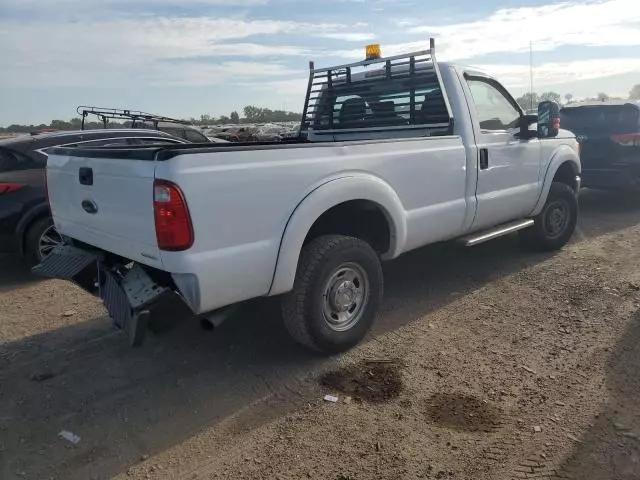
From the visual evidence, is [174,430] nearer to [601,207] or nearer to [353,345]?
[353,345]

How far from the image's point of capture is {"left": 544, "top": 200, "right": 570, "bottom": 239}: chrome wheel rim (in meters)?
6.19

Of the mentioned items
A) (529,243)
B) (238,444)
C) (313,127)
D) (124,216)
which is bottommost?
(238,444)

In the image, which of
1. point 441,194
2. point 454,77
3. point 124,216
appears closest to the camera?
point 124,216

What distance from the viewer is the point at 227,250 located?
3.09 m

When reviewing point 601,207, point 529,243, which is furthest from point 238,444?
point 601,207

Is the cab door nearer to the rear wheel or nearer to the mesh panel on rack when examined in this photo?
the mesh panel on rack

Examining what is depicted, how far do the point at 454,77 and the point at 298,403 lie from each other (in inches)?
126

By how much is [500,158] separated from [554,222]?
5.23 ft

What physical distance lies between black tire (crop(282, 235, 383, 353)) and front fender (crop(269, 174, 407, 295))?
0.16m

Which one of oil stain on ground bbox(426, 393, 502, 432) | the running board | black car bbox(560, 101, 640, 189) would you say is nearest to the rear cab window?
the running board

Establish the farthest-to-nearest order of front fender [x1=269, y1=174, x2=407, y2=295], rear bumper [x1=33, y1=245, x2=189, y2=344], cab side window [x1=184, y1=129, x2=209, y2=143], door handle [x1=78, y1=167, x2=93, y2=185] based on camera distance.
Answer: cab side window [x1=184, y1=129, x2=209, y2=143]
door handle [x1=78, y1=167, x2=93, y2=185]
front fender [x1=269, y1=174, x2=407, y2=295]
rear bumper [x1=33, y1=245, x2=189, y2=344]

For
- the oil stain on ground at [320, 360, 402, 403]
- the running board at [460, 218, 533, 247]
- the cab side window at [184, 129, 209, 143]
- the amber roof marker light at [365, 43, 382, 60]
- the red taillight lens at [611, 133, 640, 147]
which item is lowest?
the oil stain on ground at [320, 360, 402, 403]

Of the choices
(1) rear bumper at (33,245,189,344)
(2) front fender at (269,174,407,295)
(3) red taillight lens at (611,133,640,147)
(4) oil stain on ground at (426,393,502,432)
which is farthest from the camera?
(3) red taillight lens at (611,133,640,147)

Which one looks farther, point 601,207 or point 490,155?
point 601,207
